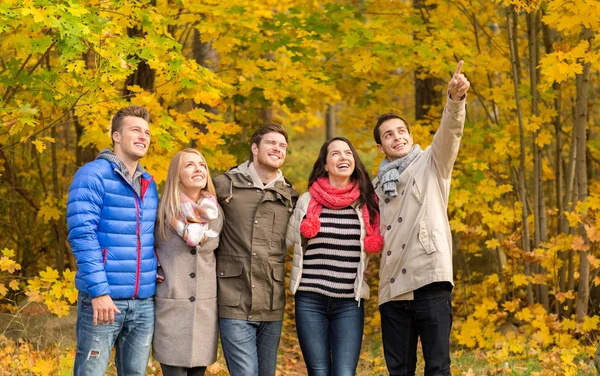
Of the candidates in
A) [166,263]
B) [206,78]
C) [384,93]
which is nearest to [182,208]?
[166,263]

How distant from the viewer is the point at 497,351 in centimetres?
600

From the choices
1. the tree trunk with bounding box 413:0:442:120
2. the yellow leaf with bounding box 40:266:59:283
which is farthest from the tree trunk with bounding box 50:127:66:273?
the tree trunk with bounding box 413:0:442:120

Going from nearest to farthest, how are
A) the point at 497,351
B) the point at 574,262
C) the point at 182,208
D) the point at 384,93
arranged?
the point at 182,208 → the point at 497,351 → the point at 574,262 → the point at 384,93

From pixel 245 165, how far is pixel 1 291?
230 centimetres

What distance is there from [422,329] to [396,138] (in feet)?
3.61

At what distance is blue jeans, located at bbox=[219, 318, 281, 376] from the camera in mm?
3631

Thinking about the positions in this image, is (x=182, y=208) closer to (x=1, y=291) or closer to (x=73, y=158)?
(x=1, y=291)

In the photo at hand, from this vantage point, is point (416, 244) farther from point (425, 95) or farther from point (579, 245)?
point (425, 95)

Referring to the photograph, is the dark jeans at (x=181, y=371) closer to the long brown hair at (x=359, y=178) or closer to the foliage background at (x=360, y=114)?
the long brown hair at (x=359, y=178)

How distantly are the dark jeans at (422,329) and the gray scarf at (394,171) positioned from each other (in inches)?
23.2

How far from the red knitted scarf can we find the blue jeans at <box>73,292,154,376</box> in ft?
3.20

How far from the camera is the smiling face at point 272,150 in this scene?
380cm

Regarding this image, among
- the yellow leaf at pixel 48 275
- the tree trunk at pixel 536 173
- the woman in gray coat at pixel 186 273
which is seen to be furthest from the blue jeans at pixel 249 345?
the tree trunk at pixel 536 173

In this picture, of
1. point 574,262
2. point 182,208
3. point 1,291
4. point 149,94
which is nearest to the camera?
point 182,208
